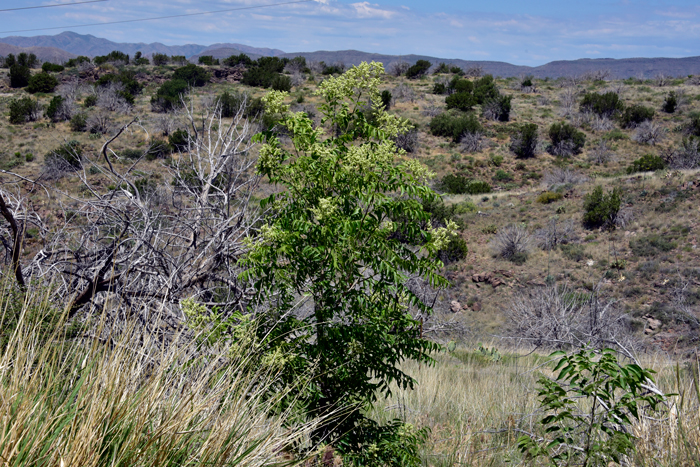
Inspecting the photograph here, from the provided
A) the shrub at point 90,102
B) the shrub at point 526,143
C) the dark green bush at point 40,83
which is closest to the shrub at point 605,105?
the shrub at point 526,143

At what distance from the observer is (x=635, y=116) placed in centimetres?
3369

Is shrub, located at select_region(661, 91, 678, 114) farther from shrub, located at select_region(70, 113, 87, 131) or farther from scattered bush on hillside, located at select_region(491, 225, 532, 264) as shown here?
shrub, located at select_region(70, 113, 87, 131)

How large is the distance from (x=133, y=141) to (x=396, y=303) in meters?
28.6

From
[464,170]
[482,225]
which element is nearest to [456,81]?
[464,170]

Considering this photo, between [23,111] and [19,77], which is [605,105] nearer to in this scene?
[23,111]

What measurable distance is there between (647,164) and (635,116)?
28.8ft

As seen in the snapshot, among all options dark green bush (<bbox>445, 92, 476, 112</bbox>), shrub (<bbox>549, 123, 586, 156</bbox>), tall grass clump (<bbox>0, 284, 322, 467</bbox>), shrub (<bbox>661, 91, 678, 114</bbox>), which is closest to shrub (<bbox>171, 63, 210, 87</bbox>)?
dark green bush (<bbox>445, 92, 476, 112</bbox>)

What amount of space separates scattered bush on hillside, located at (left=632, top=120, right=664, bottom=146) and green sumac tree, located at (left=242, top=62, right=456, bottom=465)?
34.8 m

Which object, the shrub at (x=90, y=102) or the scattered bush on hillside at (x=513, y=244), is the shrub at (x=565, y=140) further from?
the shrub at (x=90, y=102)

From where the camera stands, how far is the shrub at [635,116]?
1318 inches

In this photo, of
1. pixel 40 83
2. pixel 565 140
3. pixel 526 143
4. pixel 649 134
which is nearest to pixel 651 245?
pixel 526 143

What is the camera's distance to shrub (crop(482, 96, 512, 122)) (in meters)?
36.3

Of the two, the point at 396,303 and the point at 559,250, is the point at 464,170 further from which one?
the point at 396,303

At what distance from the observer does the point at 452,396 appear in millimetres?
5086
